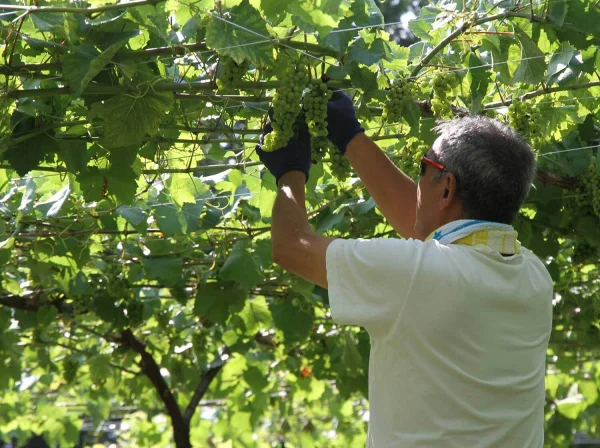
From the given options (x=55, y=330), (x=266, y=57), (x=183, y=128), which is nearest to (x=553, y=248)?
(x=183, y=128)

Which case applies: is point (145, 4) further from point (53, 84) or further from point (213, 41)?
point (53, 84)

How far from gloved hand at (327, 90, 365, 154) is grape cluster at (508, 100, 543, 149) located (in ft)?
1.77

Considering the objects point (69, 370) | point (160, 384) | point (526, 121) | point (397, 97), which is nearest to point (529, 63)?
point (526, 121)

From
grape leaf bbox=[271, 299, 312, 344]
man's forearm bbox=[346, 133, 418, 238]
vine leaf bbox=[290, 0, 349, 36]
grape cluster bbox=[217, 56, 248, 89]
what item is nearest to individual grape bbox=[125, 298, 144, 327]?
grape leaf bbox=[271, 299, 312, 344]

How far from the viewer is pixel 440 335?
2338mm

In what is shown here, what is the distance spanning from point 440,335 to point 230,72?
896mm

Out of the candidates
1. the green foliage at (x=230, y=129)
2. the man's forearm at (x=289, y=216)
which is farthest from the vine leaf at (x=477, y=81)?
the man's forearm at (x=289, y=216)

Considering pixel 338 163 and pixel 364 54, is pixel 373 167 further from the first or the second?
pixel 364 54

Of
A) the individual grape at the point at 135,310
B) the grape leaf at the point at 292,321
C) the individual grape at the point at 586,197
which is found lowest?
the grape leaf at the point at 292,321

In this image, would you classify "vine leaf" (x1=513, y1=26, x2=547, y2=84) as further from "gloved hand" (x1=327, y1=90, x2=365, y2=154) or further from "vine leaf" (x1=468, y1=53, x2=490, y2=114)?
"gloved hand" (x1=327, y1=90, x2=365, y2=154)

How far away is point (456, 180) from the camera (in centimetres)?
247

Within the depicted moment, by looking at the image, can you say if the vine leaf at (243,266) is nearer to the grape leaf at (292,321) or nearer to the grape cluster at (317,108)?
the grape leaf at (292,321)

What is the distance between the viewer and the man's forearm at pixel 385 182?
282cm

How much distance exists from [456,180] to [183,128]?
107 cm
